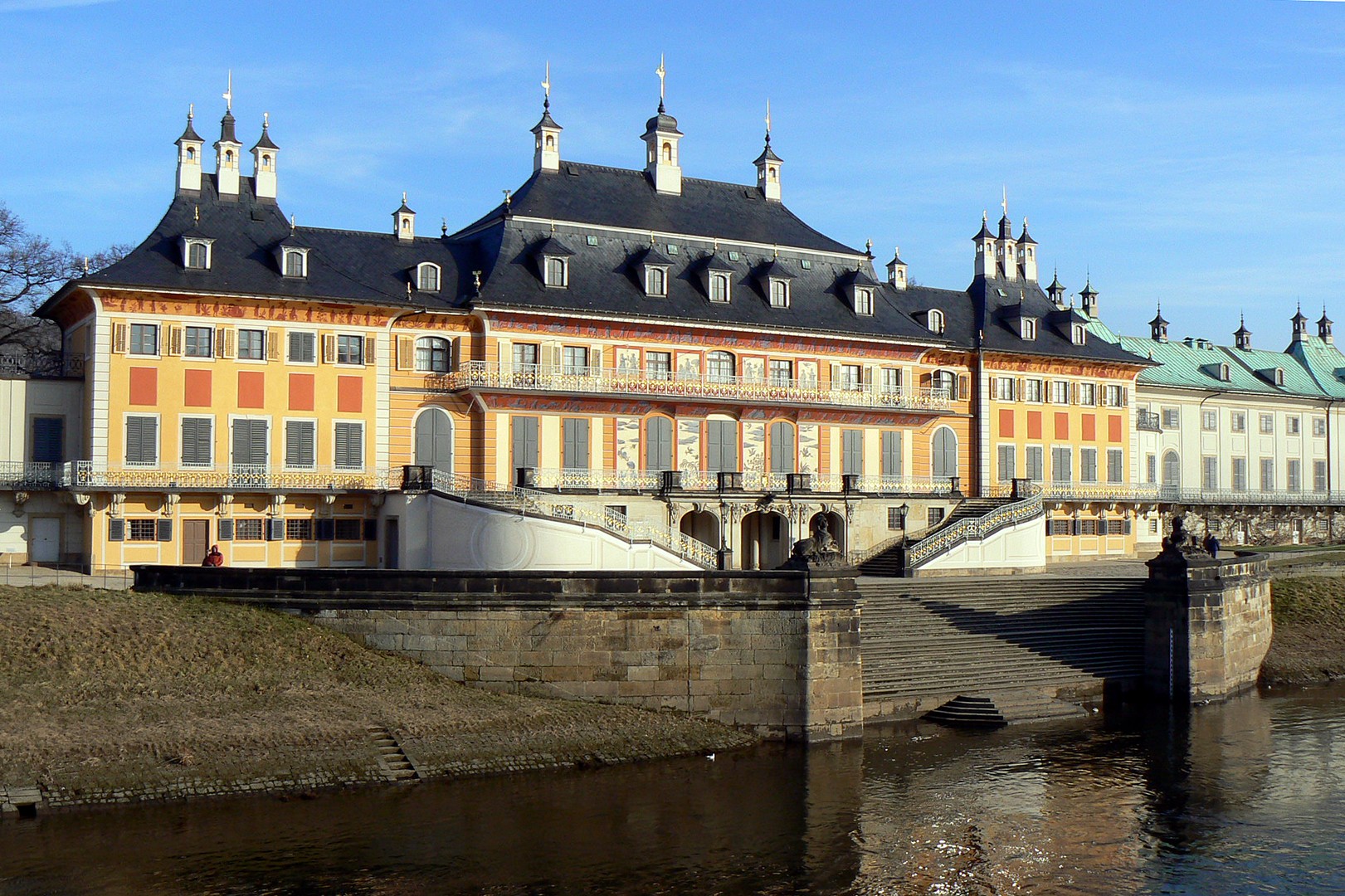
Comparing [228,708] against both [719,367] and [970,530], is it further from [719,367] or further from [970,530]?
[970,530]

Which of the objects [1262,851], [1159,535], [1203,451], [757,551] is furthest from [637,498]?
[1203,451]

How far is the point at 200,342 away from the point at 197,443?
10.5 ft

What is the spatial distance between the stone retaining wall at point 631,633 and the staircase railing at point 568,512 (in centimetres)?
705

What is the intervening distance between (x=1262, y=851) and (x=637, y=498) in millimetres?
24300

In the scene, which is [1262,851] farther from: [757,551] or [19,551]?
[19,551]

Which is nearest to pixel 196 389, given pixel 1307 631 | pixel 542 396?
pixel 542 396

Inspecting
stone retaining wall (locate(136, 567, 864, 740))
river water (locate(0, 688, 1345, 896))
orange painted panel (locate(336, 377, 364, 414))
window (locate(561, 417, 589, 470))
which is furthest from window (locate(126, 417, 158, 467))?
river water (locate(0, 688, 1345, 896))

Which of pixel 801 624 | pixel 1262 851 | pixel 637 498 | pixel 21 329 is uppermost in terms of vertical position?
pixel 21 329

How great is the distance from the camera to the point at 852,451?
167 ft

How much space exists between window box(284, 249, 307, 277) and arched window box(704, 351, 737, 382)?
46.9 feet

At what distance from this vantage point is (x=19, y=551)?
40.2 m

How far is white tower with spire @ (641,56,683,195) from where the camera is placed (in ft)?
172

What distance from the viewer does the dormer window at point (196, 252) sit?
42.1 m

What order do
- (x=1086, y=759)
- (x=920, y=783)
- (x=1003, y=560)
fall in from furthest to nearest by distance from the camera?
(x=1003, y=560) < (x=1086, y=759) < (x=920, y=783)
